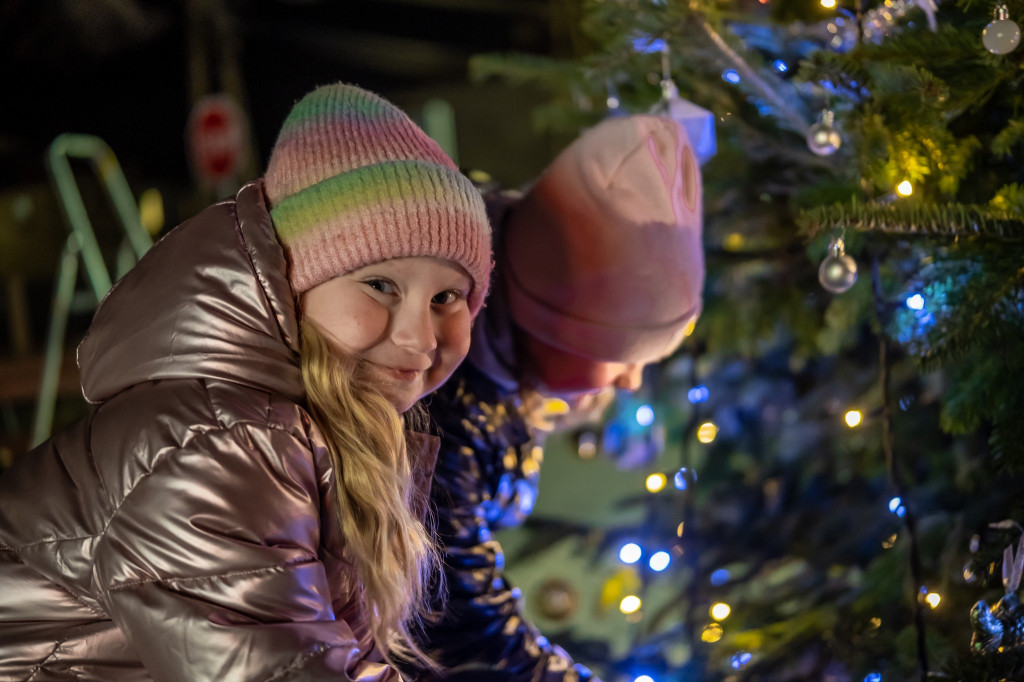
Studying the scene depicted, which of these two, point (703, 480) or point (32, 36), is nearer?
point (703, 480)

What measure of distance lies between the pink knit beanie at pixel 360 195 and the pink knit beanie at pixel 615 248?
24 centimetres

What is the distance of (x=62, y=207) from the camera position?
3561mm

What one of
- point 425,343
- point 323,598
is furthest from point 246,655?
point 425,343

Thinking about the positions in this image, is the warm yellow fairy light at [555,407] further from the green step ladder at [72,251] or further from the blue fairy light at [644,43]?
the green step ladder at [72,251]

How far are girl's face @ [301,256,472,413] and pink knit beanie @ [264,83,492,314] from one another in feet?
0.05

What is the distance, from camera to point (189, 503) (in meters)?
0.78

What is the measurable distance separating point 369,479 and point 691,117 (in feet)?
2.33

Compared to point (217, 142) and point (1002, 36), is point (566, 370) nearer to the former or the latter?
point (1002, 36)

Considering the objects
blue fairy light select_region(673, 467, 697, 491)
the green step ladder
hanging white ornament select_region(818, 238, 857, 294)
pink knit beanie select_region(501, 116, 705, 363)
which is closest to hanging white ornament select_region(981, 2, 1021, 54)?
hanging white ornament select_region(818, 238, 857, 294)

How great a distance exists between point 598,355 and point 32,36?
2463 mm

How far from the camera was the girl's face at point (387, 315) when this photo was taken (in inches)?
34.7

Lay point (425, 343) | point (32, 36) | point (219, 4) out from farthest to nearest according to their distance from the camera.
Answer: point (219, 4) → point (32, 36) → point (425, 343)

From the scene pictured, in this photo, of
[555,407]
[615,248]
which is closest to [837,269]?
[615,248]

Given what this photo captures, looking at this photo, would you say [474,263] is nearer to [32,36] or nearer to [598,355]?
[598,355]
